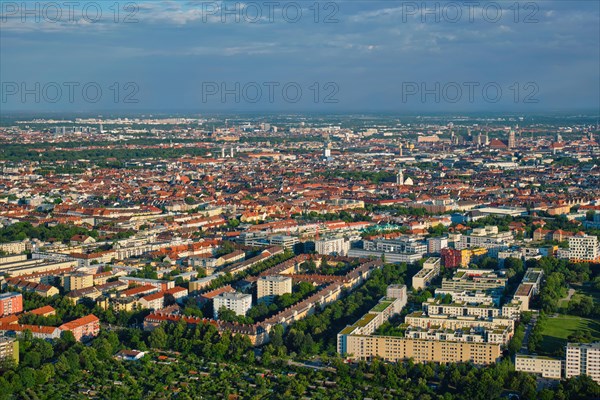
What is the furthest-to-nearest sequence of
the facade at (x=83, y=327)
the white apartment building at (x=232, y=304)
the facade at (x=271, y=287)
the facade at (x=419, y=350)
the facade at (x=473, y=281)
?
the facade at (x=473, y=281), the facade at (x=271, y=287), the white apartment building at (x=232, y=304), the facade at (x=83, y=327), the facade at (x=419, y=350)

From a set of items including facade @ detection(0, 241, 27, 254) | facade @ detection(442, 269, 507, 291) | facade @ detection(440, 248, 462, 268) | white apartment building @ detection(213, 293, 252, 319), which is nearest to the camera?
white apartment building @ detection(213, 293, 252, 319)

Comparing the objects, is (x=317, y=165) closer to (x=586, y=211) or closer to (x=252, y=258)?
(x=586, y=211)

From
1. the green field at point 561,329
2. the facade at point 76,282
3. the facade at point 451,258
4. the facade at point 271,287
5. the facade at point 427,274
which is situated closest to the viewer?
the green field at point 561,329

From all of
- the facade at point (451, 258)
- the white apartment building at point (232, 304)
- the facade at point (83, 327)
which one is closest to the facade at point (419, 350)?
the white apartment building at point (232, 304)

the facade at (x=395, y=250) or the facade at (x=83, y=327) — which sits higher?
the facade at (x=395, y=250)

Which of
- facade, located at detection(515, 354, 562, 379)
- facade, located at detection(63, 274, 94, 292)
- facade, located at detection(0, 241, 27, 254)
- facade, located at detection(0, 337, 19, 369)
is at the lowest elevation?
facade, located at detection(515, 354, 562, 379)

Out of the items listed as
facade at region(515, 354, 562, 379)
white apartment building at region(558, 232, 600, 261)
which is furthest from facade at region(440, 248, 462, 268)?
facade at region(515, 354, 562, 379)

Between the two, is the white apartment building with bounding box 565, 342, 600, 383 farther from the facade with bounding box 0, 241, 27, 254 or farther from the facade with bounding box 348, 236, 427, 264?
the facade with bounding box 0, 241, 27, 254

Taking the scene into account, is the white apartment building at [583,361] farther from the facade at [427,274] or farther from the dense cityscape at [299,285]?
the facade at [427,274]
